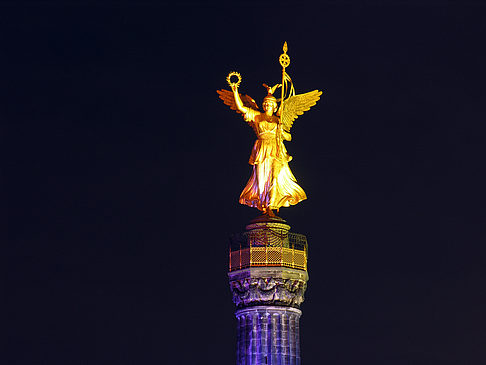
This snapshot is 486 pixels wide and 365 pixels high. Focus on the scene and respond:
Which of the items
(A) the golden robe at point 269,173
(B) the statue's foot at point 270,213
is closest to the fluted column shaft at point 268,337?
(B) the statue's foot at point 270,213

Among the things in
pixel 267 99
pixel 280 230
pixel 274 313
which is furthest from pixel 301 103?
pixel 274 313

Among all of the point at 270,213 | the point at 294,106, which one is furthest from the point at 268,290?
the point at 294,106

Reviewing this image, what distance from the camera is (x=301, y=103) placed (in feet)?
219

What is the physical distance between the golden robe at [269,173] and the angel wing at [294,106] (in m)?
0.77

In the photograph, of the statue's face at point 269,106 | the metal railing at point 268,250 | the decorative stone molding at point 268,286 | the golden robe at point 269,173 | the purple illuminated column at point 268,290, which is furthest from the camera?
the statue's face at point 269,106

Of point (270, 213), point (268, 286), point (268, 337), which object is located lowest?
point (268, 337)

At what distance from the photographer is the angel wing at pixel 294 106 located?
2594 inches

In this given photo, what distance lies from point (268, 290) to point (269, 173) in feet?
20.8

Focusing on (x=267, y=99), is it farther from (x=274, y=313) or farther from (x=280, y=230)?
(x=274, y=313)

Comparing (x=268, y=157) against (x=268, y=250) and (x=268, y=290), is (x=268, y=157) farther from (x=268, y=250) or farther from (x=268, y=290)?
(x=268, y=290)

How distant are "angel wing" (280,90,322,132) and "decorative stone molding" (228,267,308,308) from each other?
8.00 meters

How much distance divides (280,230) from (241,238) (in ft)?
6.44

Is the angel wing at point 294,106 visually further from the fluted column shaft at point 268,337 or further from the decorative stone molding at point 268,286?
the fluted column shaft at point 268,337

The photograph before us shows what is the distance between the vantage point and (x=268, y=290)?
62062mm
